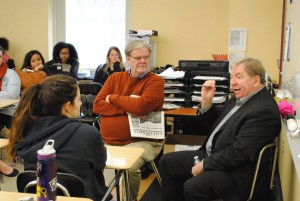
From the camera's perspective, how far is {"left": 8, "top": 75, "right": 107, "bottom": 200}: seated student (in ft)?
5.72

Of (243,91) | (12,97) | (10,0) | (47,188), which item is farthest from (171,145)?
(10,0)

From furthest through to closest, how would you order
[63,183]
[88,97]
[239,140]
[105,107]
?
[88,97]
[105,107]
[239,140]
[63,183]

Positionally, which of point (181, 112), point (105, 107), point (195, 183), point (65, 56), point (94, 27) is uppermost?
point (94, 27)

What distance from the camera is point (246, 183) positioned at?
7.39ft

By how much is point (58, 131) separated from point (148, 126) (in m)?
1.29

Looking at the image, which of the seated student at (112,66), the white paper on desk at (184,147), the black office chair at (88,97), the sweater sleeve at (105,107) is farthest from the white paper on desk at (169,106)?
the seated student at (112,66)

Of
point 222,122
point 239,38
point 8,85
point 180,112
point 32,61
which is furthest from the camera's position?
point 32,61

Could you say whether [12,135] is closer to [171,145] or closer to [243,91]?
[243,91]

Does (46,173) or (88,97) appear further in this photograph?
(88,97)

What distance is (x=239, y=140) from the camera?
2240 mm

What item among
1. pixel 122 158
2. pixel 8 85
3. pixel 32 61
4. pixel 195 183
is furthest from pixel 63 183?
pixel 32 61

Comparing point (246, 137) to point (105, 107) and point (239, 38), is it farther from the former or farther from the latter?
point (239, 38)

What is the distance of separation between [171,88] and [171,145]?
56cm

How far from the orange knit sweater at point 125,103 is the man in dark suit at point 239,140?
60cm
